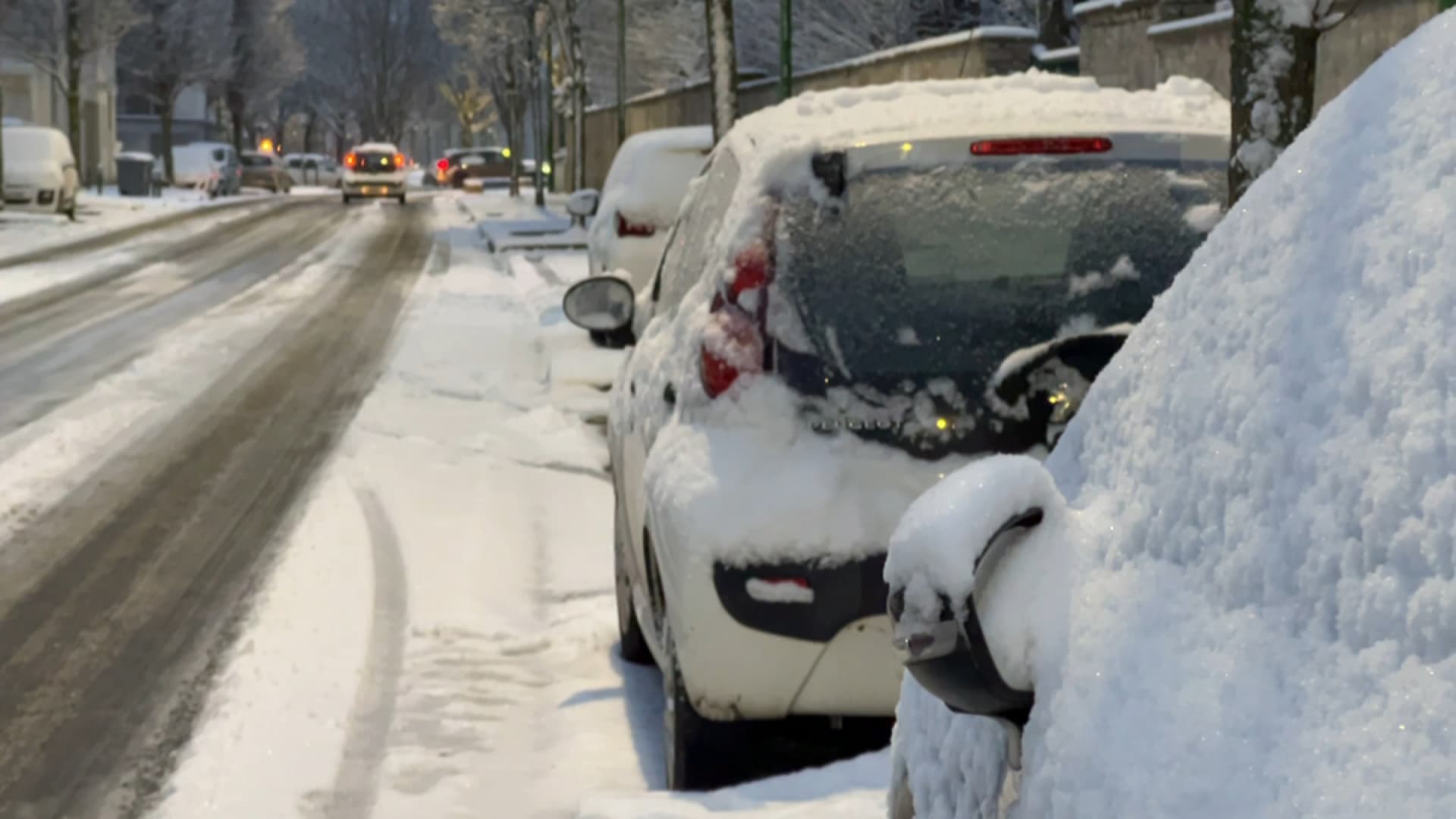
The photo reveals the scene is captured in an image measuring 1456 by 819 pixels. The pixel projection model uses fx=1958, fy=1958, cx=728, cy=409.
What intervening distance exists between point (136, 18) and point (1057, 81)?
55750 millimetres

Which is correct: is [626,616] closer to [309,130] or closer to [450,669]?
[450,669]

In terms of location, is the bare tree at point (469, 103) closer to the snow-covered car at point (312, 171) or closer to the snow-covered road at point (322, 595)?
the snow-covered car at point (312, 171)

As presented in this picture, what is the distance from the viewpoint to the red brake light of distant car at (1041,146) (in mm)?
4777

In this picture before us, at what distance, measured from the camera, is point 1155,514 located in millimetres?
2062

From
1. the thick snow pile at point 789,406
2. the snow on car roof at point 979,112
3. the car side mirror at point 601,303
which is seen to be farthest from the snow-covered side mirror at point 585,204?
the thick snow pile at point 789,406

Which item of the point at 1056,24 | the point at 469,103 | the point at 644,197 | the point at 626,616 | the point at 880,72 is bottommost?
the point at 626,616

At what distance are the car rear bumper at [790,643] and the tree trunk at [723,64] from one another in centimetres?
1691

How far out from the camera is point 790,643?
177 inches

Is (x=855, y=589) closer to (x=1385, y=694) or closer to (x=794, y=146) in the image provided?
(x=794, y=146)

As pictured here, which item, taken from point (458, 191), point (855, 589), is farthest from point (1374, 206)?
point (458, 191)

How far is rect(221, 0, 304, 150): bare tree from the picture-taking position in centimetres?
8425

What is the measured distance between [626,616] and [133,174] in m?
56.7

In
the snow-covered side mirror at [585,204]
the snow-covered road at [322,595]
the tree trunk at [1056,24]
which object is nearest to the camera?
the snow-covered road at [322,595]

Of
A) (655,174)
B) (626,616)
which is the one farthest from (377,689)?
(655,174)
